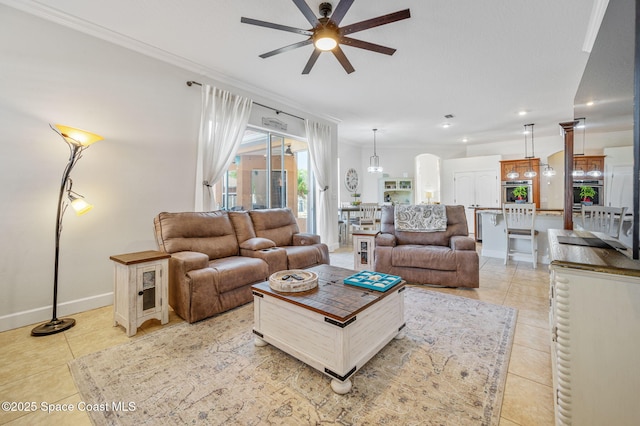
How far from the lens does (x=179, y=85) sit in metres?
3.32

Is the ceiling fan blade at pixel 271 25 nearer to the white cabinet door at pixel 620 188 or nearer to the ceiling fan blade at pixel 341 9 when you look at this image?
the ceiling fan blade at pixel 341 9

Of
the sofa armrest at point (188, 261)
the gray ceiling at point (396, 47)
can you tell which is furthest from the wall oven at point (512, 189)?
the sofa armrest at point (188, 261)

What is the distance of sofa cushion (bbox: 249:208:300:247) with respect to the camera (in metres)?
3.65

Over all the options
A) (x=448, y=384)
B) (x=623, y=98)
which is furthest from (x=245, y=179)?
(x=623, y=98)

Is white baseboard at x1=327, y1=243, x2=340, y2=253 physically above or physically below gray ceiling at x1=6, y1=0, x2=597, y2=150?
below

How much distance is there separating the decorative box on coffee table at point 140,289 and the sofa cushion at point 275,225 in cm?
142

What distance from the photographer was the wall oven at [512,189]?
7039 millimetres

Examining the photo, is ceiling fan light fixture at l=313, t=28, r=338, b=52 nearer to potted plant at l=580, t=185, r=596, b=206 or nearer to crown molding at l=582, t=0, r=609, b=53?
crown molding at l=582, t=0, r=609, b=53

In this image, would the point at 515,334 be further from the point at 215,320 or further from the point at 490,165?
the point at 490,165

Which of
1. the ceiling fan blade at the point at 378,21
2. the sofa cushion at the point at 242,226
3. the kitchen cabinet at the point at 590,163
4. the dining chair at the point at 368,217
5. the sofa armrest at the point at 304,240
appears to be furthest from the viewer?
the dining chair at the point at 368,217

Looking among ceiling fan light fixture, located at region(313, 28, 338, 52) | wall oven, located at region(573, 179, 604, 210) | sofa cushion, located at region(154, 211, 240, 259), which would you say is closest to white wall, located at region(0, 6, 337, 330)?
sofa cushion, located at region(154, 211, 240, 259)

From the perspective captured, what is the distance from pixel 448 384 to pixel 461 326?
2.75 feet

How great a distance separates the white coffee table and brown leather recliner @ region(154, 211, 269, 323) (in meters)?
0.68

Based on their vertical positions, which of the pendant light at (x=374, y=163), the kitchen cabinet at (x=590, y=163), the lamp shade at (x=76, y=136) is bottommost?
the kitchen cabinet at (x=590, y=163)
